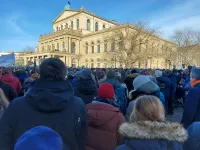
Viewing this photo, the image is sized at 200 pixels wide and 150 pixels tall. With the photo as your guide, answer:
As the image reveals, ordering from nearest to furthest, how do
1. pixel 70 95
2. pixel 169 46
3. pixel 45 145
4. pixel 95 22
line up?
pixel 45 145 < pixel 70 95 < pixel 169 46 < pixel 95 22

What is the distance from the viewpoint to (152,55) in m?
36.9

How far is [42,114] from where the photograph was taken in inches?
73.5

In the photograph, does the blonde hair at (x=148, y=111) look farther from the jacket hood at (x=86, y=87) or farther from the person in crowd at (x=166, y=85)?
the person in crowd at (x=166, y=85)

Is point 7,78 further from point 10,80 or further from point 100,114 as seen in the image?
point 100,114

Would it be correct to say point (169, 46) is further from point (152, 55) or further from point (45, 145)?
point (45, 145)

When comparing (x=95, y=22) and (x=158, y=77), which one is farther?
(x=95, y=22)

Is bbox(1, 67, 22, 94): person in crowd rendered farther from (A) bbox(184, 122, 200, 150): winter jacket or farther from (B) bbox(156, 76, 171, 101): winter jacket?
(A) bbox(184, 122, 200, 150): winter jacket

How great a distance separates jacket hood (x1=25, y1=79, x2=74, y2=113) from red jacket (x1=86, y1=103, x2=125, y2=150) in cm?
56

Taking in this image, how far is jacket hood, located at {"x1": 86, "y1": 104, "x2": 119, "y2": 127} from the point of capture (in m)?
2.37

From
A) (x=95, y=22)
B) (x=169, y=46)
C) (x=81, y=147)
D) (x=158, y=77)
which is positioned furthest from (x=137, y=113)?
(x=95, y=22)

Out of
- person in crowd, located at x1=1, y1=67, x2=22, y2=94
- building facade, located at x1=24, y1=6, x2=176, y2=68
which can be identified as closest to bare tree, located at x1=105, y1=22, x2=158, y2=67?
building facade, located at x1=24, y1=6, x2=176, y2=68

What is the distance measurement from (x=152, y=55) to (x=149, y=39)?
3296mm

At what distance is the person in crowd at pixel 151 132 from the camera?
1.62 m

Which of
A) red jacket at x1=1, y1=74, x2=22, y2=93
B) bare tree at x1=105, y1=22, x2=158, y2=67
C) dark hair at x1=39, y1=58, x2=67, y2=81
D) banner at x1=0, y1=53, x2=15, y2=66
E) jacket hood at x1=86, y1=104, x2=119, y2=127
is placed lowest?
jacket hood at x1=86, y1=104, x2=119, y2=127
